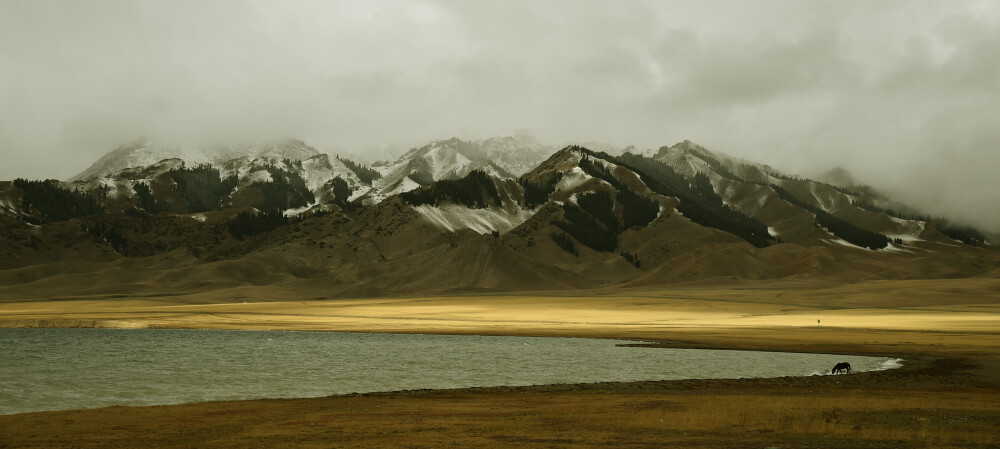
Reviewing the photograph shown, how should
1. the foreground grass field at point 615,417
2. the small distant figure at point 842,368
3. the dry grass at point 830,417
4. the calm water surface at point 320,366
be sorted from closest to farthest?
the foreground grass field at point 615,417 < the dry grass at point 830,417 < the calm water surface at point 320,366 < the small distant figure at point 842,368

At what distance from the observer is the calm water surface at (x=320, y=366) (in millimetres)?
47625

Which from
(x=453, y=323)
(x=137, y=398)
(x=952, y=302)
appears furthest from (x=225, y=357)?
(x=952, y=302)

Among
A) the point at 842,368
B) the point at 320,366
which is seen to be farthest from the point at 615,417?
the point at 320,366

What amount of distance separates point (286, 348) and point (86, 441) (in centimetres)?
5750

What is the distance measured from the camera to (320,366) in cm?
6291

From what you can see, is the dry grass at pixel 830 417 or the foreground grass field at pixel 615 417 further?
the dry grass at pixel 830 417

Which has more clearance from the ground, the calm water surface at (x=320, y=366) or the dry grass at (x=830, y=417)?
the dry grass at (x=830, y=417)

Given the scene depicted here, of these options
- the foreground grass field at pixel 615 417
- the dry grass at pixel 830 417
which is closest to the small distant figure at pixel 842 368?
the foreground grass field at pixel 615 417

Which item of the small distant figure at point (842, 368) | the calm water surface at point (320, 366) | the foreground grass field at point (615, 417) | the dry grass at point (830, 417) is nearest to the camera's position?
the foreground grass field at point (615, 417)

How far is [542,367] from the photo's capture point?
205ft

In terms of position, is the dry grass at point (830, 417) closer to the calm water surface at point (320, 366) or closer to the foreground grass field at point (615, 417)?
the foreground grass field at point (615, 417)

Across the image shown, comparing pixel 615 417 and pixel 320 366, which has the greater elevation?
pixel 615 417

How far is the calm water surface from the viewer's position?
47.6 m

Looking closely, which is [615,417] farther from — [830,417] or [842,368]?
[842,368]
